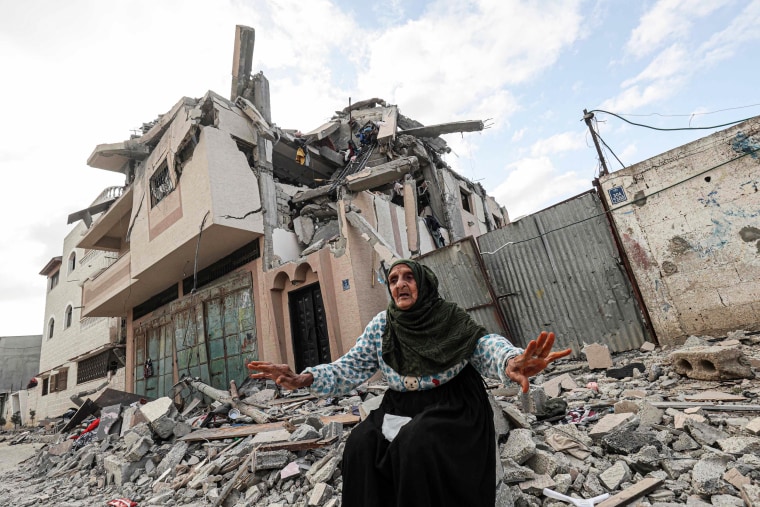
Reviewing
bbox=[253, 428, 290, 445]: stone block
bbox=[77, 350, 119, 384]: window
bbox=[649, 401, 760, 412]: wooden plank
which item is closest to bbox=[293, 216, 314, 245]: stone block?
bbox=[253, 428, 290, 445]: stone block

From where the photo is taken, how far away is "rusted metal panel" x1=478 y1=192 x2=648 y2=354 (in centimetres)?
505

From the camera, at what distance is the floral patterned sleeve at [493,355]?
1.64 meters

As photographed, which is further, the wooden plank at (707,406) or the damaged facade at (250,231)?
the damaged facade at (250,231)

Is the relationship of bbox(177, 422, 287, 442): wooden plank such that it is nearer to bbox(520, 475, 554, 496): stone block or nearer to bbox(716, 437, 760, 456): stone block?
bbox(520, 475, 554, 496): stone block

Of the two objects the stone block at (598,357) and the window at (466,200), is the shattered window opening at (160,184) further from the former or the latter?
A: the window at (466,200)

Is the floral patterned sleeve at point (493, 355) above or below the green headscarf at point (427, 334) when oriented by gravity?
below

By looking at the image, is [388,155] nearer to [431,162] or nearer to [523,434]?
[431,162]

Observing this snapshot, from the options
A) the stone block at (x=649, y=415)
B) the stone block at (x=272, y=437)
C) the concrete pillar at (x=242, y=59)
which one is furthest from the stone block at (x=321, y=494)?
the concrete pillar at (x=242, y=59)

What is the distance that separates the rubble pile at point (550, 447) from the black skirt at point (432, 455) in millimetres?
345

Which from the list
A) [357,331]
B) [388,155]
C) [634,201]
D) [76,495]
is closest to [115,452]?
[76,495]

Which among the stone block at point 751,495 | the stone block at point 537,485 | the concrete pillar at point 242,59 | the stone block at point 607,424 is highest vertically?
the concrete pillar at point 242,59

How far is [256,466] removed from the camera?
122 inches

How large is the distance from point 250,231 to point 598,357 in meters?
7.08

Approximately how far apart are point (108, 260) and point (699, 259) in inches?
756
